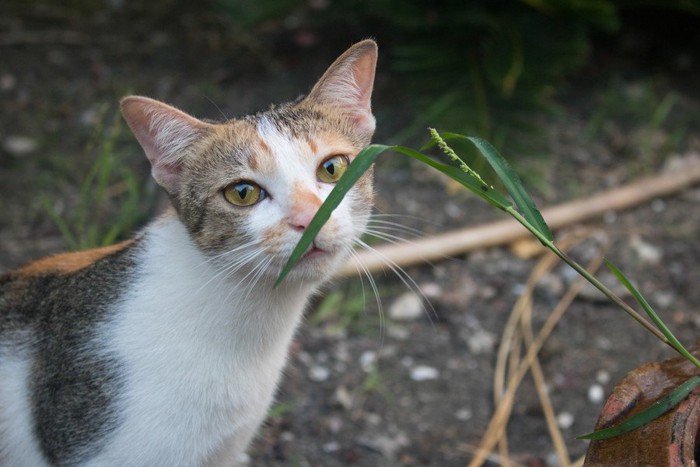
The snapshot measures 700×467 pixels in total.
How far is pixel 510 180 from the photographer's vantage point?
60.6 inches

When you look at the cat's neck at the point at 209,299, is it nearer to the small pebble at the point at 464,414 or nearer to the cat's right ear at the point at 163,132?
the cat's right ear at the point at 163,132

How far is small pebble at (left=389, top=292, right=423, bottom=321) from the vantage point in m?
3.21

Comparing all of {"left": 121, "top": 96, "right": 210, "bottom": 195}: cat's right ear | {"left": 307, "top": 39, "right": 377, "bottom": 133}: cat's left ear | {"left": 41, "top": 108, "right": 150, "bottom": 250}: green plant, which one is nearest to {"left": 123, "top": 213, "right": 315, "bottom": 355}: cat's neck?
{"left": 121, "top": 96, "right": 210, "bottom": 195}: cat's right ear

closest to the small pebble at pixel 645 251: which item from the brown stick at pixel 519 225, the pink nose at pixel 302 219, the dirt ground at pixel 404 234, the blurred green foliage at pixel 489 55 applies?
the dirt ground at pixel 404 234

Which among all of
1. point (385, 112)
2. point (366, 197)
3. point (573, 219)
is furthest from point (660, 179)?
point (366, 197)

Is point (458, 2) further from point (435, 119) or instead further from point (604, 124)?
point (604, 124)

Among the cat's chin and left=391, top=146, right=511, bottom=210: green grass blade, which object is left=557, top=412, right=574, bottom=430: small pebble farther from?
left=391, top=146, right=511, bottom=210: green grass blade

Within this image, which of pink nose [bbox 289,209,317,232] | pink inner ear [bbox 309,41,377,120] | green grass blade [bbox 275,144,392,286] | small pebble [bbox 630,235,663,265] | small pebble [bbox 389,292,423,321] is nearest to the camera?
green grass blade [bbox 275,144,392,286]

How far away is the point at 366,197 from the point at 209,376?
0.56 metres

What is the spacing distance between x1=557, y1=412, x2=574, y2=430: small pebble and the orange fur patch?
60.1 inches

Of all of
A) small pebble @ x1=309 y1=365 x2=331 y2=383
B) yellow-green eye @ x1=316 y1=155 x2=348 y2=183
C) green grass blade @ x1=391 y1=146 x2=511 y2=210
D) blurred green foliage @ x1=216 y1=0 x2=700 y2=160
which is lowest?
small pebble @ x1=309 y1=365 x2=331 y2=383

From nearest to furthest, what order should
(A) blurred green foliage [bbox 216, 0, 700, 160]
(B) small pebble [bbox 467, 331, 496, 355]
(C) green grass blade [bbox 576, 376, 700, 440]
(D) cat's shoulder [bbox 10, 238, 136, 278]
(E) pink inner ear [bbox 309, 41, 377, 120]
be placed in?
(C) green grass blade [bbox 576, 376, 700, 440], (E) pink inner ear [bbox 309, 41, 377, 120], (D) cat's shoulder [bbox 10, 238, 136, 278], (B) small pebble [bbox 467, 331, 496, 355], (A) blurred green foliage [bbox 216, 0, 700, 160]

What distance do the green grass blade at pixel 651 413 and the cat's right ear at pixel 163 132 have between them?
1.09 metres

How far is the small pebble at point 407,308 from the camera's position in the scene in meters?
3.21
